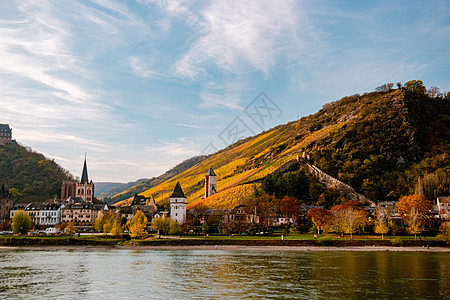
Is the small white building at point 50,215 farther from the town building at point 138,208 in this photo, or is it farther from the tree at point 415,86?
the tree at point 415,86

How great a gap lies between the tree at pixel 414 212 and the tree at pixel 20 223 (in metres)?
90.7

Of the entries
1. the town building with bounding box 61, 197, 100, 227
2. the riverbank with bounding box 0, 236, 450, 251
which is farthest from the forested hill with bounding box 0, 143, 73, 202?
the riverbank with bounding box 0, 236, 450, 251

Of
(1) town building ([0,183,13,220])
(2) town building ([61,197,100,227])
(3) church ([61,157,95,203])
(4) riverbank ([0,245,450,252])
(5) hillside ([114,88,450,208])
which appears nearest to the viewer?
(4) riverbank ([0,245,450,252])

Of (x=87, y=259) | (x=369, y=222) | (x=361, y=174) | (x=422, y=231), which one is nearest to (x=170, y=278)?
(x=87, y=259)

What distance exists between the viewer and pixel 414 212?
276 feet

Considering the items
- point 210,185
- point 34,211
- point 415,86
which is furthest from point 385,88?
point 34,211

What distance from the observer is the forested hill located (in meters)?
169

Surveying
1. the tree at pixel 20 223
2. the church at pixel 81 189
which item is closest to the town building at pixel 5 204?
the church at pixel 81 189

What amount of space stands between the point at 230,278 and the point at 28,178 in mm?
168161

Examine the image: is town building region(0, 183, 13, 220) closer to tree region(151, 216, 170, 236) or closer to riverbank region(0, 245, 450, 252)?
riverbank region(0, 245, 450, 252)

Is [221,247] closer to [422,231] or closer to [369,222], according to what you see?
[369,222]

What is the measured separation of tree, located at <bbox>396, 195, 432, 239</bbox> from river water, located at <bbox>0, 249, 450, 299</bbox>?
70.1 ft

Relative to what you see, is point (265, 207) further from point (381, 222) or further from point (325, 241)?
point (381, 222)

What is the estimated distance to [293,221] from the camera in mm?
99125
